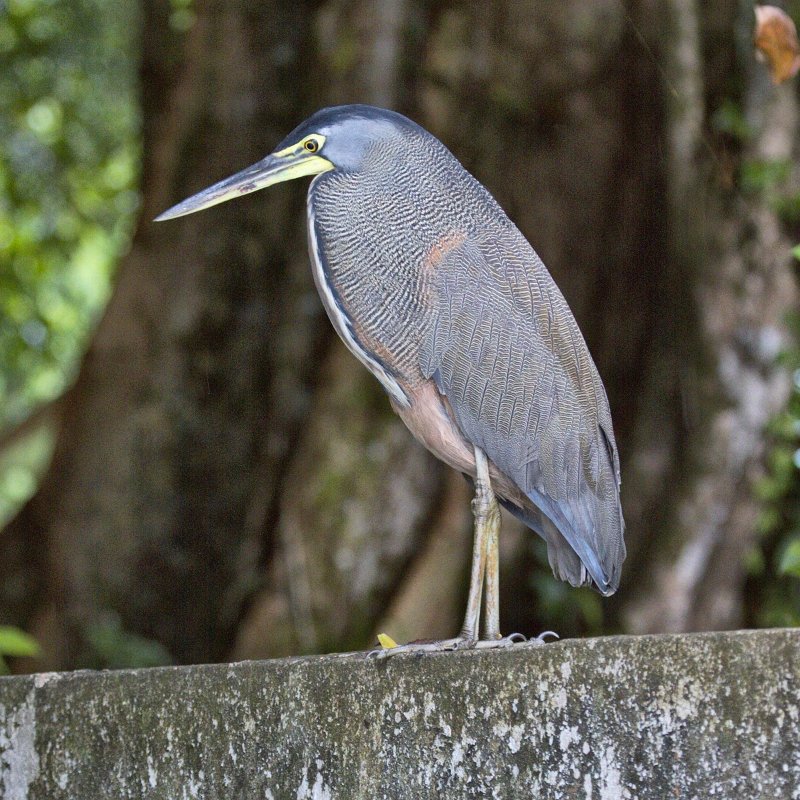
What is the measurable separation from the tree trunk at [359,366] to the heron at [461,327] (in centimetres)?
197

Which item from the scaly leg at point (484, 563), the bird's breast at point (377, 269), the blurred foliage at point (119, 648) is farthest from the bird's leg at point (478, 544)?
the blurred foliage at point (119, 648)

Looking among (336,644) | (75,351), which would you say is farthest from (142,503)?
(75,351)

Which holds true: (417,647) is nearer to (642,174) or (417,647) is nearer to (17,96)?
(642,174)

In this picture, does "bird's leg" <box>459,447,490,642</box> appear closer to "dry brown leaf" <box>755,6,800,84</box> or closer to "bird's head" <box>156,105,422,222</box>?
"bird's head" <box>156,105,422,222</box>

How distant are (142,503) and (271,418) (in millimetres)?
670

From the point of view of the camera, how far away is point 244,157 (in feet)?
18.4

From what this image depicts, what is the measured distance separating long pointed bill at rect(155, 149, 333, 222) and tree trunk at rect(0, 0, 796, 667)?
87.4 inches

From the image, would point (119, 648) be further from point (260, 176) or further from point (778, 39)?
point (778, 39)

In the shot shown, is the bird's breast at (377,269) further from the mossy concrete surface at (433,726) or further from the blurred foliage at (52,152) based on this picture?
the blurred foliage at (52,152)

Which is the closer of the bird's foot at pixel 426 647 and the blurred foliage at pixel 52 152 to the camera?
the bird's foot at pixel 426 647

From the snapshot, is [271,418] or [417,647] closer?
[417,647]

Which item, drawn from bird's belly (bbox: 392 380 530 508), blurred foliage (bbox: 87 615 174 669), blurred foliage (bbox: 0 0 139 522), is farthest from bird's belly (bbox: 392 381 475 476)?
blurred foliage (bbox: 0 0 139 522)

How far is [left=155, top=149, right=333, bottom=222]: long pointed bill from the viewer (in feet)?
8.72

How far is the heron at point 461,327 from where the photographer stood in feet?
8.38
